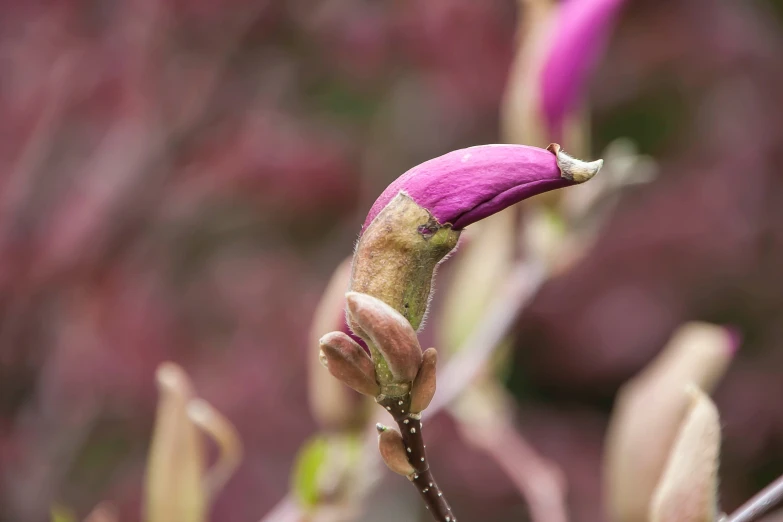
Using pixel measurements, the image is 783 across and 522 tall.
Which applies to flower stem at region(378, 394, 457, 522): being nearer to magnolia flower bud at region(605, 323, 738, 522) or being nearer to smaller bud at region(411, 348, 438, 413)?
smaller bud at region(411, 348, 438, 413)

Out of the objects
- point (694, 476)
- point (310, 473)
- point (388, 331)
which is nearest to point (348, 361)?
point (388, 331)

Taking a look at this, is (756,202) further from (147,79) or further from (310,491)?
(310,491)

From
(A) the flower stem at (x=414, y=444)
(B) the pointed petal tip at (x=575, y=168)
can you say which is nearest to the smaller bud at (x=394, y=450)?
(A) the flower stem at (x=414, y=444)

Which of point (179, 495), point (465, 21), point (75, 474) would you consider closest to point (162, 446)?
point (179, 495)

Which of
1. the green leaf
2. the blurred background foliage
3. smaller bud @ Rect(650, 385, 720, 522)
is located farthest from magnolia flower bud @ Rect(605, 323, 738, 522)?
the blurred background foliage

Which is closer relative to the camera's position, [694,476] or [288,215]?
[694,476]

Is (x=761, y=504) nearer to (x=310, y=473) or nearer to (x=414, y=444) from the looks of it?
(x=414, y=444)

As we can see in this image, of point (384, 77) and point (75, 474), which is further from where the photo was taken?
point (384, 77)
